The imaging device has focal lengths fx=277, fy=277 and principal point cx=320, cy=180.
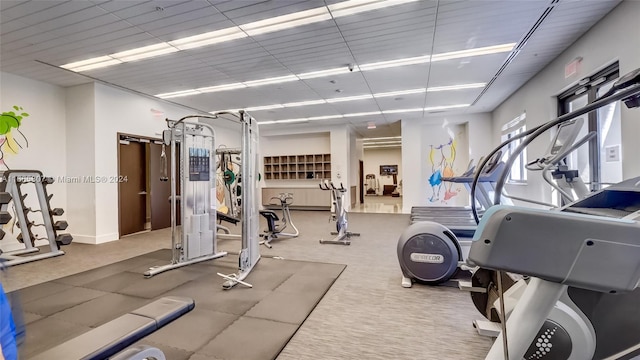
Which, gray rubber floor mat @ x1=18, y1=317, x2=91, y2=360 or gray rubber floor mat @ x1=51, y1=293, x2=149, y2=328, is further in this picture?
gray rubber floor mat @ x1=51, y1=293, x2=149, y2=328

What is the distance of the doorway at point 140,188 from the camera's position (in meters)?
5.98

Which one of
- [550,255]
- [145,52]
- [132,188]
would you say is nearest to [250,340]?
[550,255]

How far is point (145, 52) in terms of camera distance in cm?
416

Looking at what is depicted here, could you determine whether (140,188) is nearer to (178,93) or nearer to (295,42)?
(178,93)

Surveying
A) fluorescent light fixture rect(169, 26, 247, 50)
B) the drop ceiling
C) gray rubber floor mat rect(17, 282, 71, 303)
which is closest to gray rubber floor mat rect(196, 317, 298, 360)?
gray rubber floor mat rect(17, 282, 71, 303)

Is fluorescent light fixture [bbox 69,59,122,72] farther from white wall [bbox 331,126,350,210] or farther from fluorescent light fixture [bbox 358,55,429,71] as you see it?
white wall [bbox 331,126,350,210]

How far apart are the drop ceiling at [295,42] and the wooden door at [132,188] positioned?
1.41 metres

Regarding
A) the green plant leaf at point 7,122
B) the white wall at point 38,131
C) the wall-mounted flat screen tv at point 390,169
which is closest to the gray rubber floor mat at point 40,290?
the white wall at point 38,131

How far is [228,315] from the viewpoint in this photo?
99.1 inches

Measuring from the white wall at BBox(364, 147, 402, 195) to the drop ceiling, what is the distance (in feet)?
39.5

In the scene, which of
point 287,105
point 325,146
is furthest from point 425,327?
point 325,146

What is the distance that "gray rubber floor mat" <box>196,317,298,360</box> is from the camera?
6.43ft

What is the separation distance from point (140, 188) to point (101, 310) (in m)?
4.60

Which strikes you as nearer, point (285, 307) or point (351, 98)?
point (285, 307)
